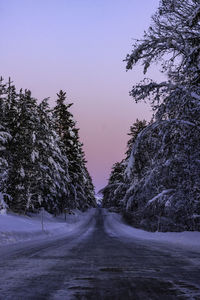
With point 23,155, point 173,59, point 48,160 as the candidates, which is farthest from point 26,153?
point 173,59

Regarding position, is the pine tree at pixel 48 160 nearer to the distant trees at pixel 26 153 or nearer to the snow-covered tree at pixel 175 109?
the distant trees at pixel 26 153

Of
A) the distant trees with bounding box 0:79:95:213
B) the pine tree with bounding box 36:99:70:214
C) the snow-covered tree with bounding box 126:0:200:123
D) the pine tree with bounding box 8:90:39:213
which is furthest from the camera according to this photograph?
the pine tree with bounding box 36:99:70:214

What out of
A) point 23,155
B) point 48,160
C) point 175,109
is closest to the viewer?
point 175,109

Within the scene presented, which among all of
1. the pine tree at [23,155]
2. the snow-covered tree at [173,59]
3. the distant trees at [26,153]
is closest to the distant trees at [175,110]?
the snow-covered tree at [173,59]

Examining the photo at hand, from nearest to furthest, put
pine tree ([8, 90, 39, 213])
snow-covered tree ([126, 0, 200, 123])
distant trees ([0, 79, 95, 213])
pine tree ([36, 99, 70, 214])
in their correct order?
snow-covered tree ([126, 0, 200, 123]) → distant trees ([0, 79, 95, 213]) → pine tree ([8, 90, 39, 213]) → pine tree ([36, 99, 70, 214])

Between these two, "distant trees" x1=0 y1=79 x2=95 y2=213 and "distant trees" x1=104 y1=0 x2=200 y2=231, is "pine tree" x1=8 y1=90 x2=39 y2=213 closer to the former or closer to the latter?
"distant trees" x1=0 y1=79 x2=95 y2=213

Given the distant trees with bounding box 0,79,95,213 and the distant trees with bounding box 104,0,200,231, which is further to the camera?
the distant trees with bounding box 0,79,95,213

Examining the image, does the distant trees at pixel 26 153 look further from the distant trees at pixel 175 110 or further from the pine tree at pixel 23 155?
the distant trees at pixel 175 110

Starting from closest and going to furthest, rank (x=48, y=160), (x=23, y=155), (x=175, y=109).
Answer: (x=175, y=109)
(x=23, y=155)
(x=48, y=160)

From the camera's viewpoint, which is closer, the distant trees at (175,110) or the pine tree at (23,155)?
the distant trees at (175,110)

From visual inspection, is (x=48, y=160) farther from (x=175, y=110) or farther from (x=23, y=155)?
(x=175, y=110)

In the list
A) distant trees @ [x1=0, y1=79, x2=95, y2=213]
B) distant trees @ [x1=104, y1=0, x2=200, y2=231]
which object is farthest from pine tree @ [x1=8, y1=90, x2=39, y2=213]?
distant trees @ [x1=104, y1=0, x2=200, y2=231]

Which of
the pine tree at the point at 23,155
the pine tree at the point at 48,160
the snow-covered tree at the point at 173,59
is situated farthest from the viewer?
the pine tree at the point at 48,160

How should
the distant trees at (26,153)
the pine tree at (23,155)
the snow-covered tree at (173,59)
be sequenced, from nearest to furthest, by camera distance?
1. the snow-covered tree at (173,59)
2. the distant trees at (26,153)
3. the pine tree at (23,155)
